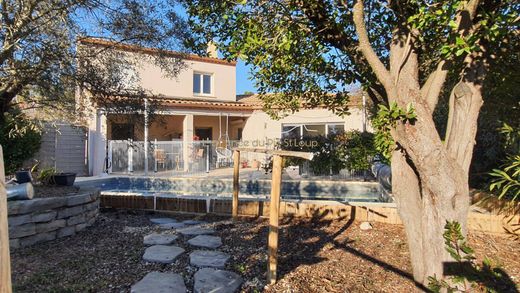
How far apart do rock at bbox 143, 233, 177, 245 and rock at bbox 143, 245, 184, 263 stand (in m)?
0.24

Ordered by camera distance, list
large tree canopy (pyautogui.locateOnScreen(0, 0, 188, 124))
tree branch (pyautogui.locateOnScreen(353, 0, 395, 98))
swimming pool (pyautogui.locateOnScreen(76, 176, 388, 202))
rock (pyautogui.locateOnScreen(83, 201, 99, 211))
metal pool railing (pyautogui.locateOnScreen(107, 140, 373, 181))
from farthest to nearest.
→ metal pool railing (pyautogui.locateOnScreen(107, 140, 373, 181)) < swimming pool (pyautogui.locateOnScreen(76, 176, 388, 202)) < rock (pyautogui.locateOnScreen(83, 201, 99, 211)) < large tree canopy (pyautogui.locateOnScreen(0, 0, 188, 124)) < tree branch (pyautogui.locateOnScreen(353, 0, 395, 98))

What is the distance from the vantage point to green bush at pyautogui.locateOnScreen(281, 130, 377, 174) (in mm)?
12266

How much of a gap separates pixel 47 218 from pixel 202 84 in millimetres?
16225

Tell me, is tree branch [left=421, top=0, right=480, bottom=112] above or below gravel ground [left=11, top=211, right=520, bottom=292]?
above

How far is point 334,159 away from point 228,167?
22.7 feet

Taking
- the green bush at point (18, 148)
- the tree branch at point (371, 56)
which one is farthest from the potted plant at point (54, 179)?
the tree branch at point (371, 56)

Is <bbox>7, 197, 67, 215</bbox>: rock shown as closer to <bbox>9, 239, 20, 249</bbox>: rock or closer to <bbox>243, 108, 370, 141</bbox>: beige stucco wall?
<bbox>9, 239, 20, 249</bbox>: rock

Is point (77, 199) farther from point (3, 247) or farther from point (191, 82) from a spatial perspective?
point (191, 82)

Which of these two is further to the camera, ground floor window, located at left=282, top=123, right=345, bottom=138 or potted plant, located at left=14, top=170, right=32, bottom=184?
ground floor window, located at left=282, top=123, right=345, bottom=138

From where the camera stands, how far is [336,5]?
3.98 meters

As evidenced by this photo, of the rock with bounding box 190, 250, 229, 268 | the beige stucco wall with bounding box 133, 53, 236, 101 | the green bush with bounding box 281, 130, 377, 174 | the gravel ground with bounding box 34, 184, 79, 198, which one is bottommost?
the rock with bounding box 190, 250, 229, 268

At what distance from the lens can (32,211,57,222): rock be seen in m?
5.20

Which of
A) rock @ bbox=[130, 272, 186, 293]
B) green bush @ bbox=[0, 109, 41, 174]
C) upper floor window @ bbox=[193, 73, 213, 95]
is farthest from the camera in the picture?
upper floor window @ bbox=[193, 73, 213, 95]

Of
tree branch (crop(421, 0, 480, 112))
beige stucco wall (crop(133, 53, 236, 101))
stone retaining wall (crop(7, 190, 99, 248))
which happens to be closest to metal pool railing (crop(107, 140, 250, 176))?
beige stucco wall (crop(133, 53, 236, 101))
